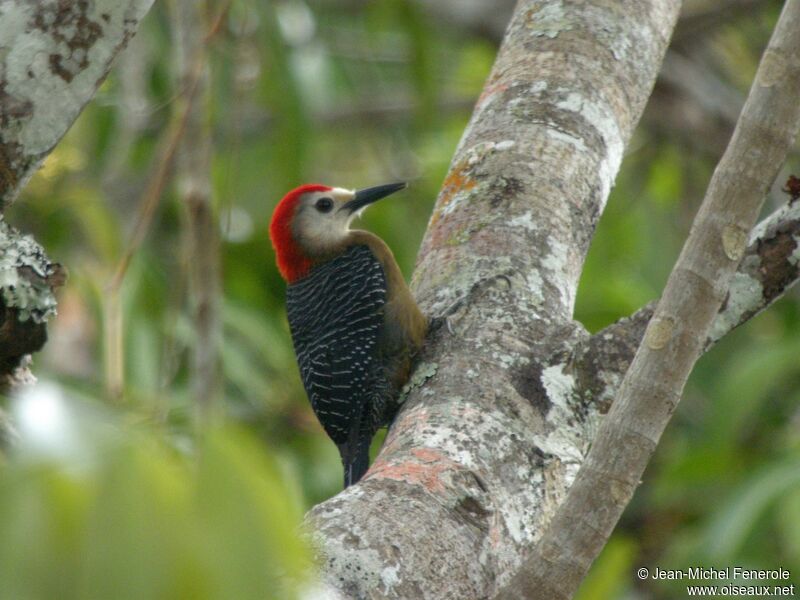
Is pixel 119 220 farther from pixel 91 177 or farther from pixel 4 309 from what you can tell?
pixel 4 309

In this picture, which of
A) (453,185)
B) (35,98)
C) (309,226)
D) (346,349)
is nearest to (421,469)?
(35,98)

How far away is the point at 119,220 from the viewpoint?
6742 millimetres

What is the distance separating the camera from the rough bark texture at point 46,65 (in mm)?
1907

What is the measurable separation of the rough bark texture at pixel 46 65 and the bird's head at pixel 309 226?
7.77ft

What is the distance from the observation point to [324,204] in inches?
175

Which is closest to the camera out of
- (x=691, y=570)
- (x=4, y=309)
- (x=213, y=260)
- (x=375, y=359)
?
(x=4, y=309)

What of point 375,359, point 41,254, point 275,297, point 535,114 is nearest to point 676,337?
point 41,254

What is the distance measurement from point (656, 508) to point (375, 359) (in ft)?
11.9

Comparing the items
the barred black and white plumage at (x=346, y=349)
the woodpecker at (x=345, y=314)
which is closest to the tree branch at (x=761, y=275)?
the woodpecker at (x=345, y=314)

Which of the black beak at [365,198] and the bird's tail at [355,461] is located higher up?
the black beak at [365,198]

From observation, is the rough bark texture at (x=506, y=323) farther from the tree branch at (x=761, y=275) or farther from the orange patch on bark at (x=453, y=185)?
the tree branch at (x=761, y=275)

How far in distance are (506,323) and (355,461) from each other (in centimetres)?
126

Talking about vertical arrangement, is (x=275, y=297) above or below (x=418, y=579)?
above

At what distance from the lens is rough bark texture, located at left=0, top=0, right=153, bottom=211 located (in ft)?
6.26
